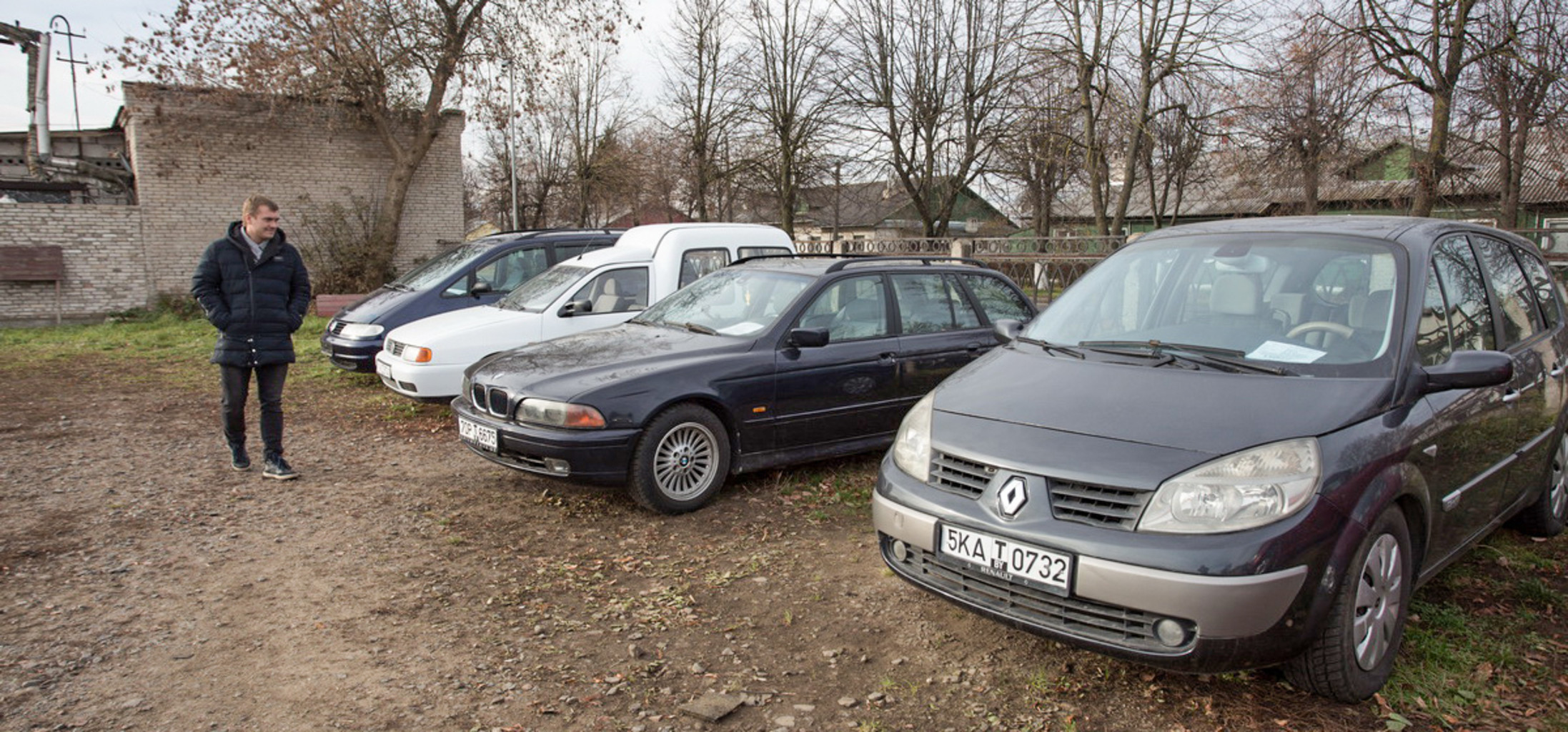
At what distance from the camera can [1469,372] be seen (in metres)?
3.11

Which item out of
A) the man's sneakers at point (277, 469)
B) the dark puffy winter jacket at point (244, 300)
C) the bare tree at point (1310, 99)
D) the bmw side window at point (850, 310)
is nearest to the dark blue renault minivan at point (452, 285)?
the man's sneakers at point (277, 469)

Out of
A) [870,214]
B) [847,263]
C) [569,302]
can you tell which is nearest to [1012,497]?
[847,263]

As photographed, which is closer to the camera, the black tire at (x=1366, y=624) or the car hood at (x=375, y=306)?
the black tire at (x=1366, y=624)

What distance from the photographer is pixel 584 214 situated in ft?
115

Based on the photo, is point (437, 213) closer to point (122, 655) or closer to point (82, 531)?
point (82, 531)

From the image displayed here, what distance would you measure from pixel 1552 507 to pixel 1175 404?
321 cm

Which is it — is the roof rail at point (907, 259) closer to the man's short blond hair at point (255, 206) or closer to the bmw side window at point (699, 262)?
the bmw side window at point (699, 262)

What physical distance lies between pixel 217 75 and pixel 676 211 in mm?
21800

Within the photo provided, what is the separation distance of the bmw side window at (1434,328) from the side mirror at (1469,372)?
14cm

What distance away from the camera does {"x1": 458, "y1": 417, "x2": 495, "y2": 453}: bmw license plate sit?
17.5 feet

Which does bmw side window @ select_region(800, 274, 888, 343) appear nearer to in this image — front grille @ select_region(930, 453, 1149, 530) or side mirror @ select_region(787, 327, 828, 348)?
side mirror @ select_region(787, 327, 828, 348)

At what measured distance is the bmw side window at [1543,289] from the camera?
176 inches

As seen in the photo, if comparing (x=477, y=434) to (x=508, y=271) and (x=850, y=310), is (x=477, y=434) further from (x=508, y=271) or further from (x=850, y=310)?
(x=508, y=271)

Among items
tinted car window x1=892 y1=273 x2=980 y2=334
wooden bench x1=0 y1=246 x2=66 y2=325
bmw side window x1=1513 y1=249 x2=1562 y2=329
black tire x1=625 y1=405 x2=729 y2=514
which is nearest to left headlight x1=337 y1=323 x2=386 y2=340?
black tire x1=625 y1=405 x2=729 y2=514
